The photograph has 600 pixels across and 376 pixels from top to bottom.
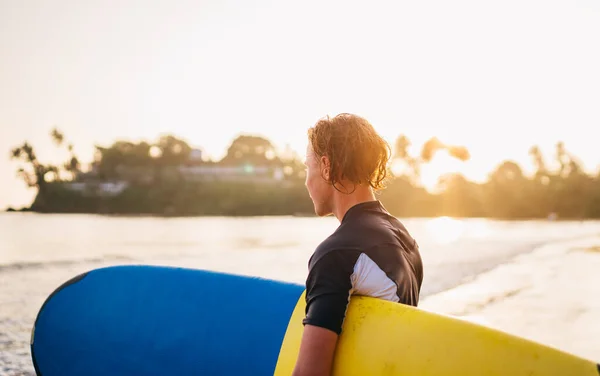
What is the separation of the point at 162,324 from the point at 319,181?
145cm

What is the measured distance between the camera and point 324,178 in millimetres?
1609

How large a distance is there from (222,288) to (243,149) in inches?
3097

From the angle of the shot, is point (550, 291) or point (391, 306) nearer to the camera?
point (391, 306)

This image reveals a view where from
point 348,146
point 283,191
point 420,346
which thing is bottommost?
point 283,191

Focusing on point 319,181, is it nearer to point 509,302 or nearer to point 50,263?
point 509,302

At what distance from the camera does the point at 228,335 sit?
2.47 meters

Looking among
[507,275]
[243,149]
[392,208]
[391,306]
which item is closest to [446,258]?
[507,275]

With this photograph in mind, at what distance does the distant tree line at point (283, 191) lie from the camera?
2470 inches

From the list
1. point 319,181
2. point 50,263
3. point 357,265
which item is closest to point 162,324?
point 319,181

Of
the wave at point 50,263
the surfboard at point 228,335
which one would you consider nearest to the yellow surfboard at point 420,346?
the surfboard at point 228,335

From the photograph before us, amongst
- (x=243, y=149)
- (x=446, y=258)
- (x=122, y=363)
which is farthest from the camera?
(x=243, y=149)

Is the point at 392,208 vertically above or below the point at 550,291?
below

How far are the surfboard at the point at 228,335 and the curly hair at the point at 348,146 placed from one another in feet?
1.24

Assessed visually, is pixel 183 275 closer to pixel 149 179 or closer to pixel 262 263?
pixel 262 263
